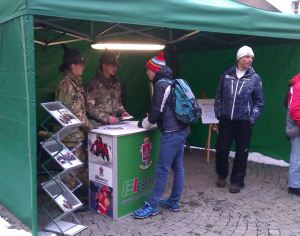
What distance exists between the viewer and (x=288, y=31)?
4.46 m

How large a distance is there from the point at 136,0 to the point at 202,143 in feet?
13.9

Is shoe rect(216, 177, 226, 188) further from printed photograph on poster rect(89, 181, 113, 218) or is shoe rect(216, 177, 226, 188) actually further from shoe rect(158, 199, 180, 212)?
printed photograph on poster rect(89, 181, 113, 218)

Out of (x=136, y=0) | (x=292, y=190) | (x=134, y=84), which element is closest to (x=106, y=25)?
(x=134, y=84)

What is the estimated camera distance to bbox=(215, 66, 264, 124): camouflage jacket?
14.4ft

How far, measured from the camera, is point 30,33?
2.88 m

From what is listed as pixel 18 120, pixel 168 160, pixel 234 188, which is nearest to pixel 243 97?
pixel 234 188

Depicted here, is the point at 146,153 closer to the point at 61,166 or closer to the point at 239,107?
the point at 61,166

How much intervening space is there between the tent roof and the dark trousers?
3.72 feet

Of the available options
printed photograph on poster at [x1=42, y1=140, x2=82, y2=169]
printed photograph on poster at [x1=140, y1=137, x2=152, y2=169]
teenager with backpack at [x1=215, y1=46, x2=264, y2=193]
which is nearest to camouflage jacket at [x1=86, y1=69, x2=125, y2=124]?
printed photograph on poster at [x1=140, y1=137, x2=152, y2=169]

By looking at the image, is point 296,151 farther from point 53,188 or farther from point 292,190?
point 53,188

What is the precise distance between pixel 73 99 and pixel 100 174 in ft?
2.63

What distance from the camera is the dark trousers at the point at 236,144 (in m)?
4.53

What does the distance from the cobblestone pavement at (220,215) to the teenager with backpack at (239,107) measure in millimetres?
338

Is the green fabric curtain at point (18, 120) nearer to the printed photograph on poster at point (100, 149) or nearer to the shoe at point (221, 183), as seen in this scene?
the printed photograph on poster at point (100, 149)
